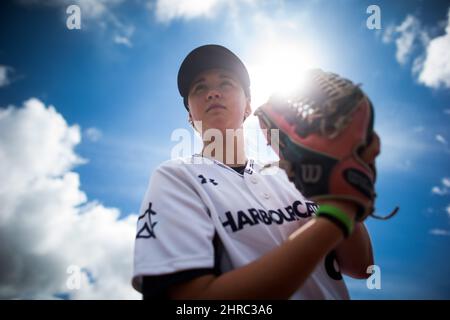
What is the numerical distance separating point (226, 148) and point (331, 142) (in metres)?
1.17

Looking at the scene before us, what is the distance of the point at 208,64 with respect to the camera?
8.51 ft

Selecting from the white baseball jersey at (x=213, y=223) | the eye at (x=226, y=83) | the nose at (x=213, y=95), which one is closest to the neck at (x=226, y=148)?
the white baseball jersey at (x=213, y=223)

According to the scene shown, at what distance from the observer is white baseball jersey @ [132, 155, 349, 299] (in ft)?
4.58

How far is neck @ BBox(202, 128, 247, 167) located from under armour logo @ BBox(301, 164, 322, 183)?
1.01 meters

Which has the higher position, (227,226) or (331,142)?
(331,142)

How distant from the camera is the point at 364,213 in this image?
1.40 metres

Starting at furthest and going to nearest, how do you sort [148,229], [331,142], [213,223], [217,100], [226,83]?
[226,83] → [217,100] → [213,223] → [148,229] → [331,142]

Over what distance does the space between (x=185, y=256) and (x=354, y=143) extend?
1012mm

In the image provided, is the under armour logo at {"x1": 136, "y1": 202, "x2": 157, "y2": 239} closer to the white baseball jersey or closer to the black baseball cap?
the white baseball jersey

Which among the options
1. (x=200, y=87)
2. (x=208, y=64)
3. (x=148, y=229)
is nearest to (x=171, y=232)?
(x=148, y=229)

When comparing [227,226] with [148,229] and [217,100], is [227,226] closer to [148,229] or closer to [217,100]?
[148,229]

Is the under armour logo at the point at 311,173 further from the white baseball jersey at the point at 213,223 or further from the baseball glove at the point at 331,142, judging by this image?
the white baseball jersey at the point at 213,223
